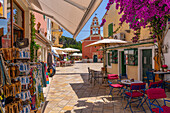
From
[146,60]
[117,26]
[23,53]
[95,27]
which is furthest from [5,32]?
[95,27]

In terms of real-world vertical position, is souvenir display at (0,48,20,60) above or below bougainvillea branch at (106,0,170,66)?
below

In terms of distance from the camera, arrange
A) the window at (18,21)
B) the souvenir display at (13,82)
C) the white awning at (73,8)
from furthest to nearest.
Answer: the window at (18,21)
the white awning at (73,8)
the souvenir display at (13,82)

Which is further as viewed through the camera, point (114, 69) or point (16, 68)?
point (114, 69)

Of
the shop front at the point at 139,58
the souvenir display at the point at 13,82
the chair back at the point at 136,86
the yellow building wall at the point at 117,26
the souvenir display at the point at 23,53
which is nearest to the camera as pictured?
the souvenir display at the point at 13,82

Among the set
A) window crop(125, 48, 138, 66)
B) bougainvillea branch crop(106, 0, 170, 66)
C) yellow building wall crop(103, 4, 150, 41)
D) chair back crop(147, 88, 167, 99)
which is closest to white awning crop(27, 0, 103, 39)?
bougainvillea branch crop(106, 0, 170, 66)

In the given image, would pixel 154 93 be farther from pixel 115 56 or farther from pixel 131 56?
pixel 115 56

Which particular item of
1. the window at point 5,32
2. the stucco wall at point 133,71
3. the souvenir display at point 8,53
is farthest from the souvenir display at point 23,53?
the stucco wall at point 133,71

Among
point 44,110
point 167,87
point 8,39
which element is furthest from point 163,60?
point 8,39

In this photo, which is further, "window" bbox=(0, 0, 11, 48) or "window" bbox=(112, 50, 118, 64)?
"window" bbox=(112, 50, 118, 64)

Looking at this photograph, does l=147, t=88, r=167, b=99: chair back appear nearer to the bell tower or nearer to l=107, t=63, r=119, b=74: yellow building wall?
l=107, t=63, r=119, b=74: yellow building wall

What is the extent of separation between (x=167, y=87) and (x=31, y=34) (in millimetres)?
6385

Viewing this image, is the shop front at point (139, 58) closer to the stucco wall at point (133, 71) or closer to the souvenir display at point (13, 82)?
the stucco wall at point (133, 71)

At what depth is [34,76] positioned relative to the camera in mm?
2902

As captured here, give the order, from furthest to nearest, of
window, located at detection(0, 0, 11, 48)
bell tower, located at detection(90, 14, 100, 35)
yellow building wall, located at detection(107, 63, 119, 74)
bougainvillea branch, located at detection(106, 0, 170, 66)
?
bell tower, located at detection(90, 14, 100, 35)
yellow building wall, located at detection(107, 63, 119, 74)
bougainvillea branch, located at detection(106, 0, 170, 66)
window, located at detection(0, 0, 11, 48)
